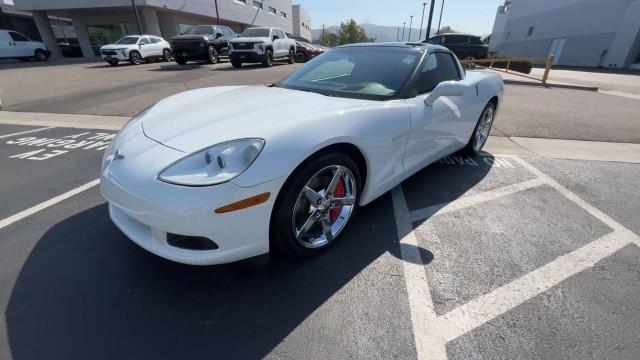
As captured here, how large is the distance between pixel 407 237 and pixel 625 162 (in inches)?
154

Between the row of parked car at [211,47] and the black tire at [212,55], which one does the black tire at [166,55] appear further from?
the black tire at [212,55]

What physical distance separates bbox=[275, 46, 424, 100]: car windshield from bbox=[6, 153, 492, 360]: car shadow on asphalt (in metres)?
1.17

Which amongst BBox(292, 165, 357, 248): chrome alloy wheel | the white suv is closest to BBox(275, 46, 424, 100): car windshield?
BBox(292, 165, 357, 248): chrome alloy wheel

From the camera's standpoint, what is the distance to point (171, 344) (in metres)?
1.47

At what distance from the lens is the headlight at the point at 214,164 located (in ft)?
4.89

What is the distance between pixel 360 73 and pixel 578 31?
37388 millimetres

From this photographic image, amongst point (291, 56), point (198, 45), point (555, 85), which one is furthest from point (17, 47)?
point (555, 85)

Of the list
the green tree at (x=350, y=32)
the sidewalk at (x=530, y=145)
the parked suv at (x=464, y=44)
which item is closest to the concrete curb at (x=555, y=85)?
the parked suv at (x=464, y=44)

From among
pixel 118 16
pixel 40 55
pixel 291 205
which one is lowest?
pixel 40 55

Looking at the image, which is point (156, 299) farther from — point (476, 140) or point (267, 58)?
point (267, 58)

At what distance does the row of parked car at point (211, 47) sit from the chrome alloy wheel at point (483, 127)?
12563mm

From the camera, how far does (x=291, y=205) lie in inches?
68.1

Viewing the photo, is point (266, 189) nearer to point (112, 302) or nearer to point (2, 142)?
point (112, 302)

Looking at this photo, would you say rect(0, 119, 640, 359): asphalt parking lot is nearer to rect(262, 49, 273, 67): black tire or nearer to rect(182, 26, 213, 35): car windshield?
rect(262, 49, 273, 67): black tire
